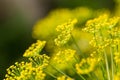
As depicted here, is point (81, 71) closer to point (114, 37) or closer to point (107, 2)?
point (114, 37)

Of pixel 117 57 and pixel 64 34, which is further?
pixel 64 34

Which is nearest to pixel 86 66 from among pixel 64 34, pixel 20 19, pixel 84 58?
pixel 84 58

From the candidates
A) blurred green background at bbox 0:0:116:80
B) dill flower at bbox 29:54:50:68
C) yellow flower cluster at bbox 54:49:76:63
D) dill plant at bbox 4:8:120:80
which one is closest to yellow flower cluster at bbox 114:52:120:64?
dill plant at bbox 4:8:120:80

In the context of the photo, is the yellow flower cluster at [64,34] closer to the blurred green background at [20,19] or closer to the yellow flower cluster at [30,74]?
the yellow flower cluster at [30,74]

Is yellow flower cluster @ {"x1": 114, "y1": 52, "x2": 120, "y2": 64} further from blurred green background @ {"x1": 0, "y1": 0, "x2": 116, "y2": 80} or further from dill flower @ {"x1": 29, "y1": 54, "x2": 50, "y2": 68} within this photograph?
blurred green background @ {"x1": 0, "y1": 0, "x2": 116, "y2": 80}

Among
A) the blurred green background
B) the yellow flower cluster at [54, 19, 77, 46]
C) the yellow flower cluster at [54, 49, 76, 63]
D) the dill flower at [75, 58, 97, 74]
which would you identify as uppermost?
the blurred green background

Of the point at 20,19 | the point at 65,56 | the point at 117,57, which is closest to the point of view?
the point at 117,57

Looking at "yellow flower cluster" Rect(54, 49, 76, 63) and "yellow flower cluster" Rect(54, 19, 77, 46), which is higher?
"yellow flower cluster" Rect(54, 19, 77, 46)

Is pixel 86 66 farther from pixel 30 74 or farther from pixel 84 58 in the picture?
pixel 30 74

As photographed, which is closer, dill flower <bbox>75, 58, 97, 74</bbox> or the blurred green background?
dill flower <bbox>75, 58, 97, 74</bbox>
